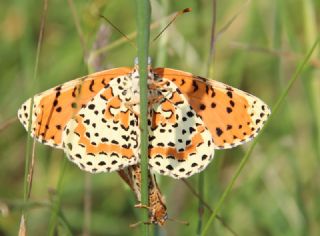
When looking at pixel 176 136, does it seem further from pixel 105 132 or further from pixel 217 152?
pixel 217 152

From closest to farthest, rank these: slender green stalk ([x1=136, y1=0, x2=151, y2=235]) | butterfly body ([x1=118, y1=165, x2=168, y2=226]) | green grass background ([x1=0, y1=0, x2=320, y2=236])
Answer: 1. slender green stalk ([x1=136, y1=0, x2=151, y2=235])
2. butterfly body ([x1=118, y1=165, x2=168, y2=226])
3. green grass background ([x1=0, y1=0, x2=320, y2=236])

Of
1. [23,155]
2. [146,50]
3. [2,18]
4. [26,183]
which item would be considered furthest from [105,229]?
[146,50]

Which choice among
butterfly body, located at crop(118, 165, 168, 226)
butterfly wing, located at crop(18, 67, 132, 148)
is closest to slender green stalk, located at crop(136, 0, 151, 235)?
butterfly body, located at crop(118, 165, 168, 226)

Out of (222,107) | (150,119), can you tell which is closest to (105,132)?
(150,119)

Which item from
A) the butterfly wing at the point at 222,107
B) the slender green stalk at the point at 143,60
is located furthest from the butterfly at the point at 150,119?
the slender green stalk at the point at 143,60

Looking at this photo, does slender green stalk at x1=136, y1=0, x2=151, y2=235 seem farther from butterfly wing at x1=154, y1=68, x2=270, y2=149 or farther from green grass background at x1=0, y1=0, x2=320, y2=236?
green grass background at x1=0, y1=0, x2=320, y2=236

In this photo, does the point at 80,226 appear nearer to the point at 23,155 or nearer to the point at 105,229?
the point at 105,229
